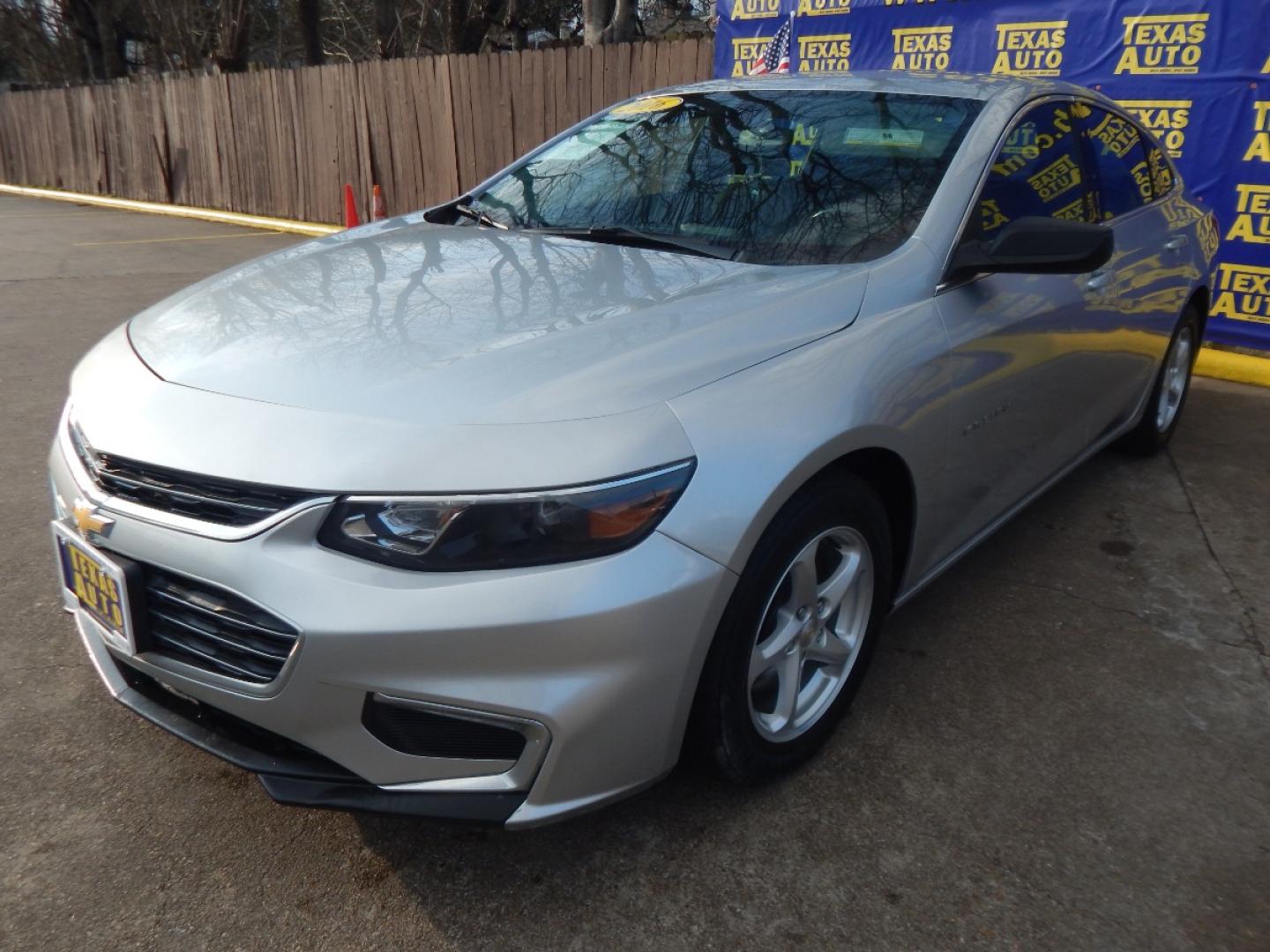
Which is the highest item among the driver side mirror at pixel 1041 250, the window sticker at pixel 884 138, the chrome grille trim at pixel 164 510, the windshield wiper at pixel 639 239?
the window sticker at pixel 884 138

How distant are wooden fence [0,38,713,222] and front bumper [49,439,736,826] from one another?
8044mm

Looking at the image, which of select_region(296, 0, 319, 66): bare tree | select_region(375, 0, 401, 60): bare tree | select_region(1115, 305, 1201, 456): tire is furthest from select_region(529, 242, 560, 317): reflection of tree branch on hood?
select_region(296, 0, 319, 66): bare tree

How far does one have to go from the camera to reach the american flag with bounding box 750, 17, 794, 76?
26.7ft

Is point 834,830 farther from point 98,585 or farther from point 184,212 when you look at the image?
point 184,212

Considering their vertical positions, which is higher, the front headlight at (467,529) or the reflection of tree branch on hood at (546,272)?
the reflection of tree branch on hood at (546,272)

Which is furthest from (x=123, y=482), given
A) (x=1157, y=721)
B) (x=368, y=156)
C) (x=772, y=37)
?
(x=368, y=156)

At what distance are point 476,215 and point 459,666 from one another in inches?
81.4

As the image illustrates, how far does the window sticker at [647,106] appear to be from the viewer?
356 cm

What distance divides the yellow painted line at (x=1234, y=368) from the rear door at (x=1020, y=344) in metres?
3.33

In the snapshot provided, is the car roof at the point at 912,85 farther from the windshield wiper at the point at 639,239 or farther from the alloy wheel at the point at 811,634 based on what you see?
the alloy wheel at the point at 811,634

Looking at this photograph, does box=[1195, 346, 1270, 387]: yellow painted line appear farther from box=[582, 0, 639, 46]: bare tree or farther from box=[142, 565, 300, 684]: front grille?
box=[582, 0, 639, 46]: bare tree

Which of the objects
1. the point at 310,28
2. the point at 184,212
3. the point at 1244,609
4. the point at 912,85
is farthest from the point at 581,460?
the point at 310,28

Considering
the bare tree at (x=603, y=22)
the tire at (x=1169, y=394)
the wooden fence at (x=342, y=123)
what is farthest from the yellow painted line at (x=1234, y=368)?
the bare tree at (x=603, y=22)

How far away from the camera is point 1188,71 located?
6.30m
